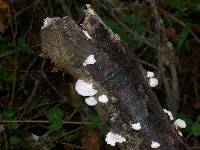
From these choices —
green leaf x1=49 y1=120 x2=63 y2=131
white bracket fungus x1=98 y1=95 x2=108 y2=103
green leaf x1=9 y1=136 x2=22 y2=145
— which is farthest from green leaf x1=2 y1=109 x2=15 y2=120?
white bracket fungus x1=98 y1=95 x2=108 y2=103

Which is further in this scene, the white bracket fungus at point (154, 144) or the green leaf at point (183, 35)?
the green leaf at point (183, 35)

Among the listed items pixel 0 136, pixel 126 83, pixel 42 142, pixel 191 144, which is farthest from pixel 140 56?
pixel 126 83

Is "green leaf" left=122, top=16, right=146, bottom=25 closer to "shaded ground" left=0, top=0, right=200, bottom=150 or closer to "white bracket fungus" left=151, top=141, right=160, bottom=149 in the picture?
"shaded ground" left=0, top=0, right=200, bottom=150

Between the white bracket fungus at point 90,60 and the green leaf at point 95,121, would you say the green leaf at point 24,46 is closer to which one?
the green leaf at point 95,121

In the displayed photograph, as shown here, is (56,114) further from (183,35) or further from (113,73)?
(113,73)

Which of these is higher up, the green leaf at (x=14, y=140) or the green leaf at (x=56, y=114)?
the green leaf at (x=56, y=114)

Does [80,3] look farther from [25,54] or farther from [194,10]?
[194,10]

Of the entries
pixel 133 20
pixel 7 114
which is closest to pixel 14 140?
pixel 7 114

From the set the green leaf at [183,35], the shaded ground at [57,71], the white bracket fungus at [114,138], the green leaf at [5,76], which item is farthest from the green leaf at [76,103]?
the white bracket fungus at [114,138]

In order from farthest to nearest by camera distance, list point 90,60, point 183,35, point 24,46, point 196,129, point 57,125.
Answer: point 24,46 → point 183,35 → point 57,125 → point 196,129 → point 90,60
